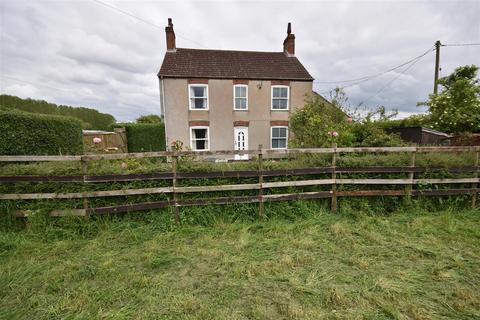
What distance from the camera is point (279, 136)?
45.9 ft

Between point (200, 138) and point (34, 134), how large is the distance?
26.4 feet

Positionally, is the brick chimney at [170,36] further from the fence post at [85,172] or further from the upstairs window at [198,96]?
the fence post at [85,172]

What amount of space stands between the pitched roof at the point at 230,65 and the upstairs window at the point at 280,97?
0.68 meters

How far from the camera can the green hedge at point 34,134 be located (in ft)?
18.2

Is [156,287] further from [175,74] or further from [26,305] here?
[175,74]

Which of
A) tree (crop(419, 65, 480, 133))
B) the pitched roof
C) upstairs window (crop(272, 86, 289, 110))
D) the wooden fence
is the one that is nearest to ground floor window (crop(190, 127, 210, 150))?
the pitched roof

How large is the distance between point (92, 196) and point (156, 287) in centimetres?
235

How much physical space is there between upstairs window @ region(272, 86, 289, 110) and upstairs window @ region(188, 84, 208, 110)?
4478mm

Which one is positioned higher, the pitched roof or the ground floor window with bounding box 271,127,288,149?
the pitched roof

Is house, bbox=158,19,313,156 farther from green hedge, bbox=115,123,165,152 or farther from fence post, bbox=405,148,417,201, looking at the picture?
fence post, bbox=405,148,417,201

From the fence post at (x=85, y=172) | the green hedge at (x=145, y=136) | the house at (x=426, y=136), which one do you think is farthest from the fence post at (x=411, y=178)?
the green hedge at (x=145, y=136)

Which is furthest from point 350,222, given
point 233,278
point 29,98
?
point 29,98

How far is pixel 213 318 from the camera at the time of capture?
1.99m

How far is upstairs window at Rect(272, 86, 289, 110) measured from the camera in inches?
536
